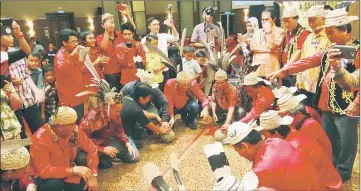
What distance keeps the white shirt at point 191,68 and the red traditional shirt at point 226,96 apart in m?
0.15

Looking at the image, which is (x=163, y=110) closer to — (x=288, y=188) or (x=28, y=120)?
(x=28, y=120)

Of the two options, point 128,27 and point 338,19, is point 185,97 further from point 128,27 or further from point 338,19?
point 338,19

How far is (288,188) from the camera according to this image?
1.19 meters

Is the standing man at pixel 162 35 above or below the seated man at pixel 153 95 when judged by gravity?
above

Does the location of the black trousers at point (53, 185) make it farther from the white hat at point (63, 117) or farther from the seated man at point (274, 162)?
the seated man at point (274, 162)

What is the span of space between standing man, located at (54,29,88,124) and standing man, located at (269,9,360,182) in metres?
1.03

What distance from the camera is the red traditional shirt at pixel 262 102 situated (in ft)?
5.52

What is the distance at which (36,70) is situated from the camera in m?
1.58

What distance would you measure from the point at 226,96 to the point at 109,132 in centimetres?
74

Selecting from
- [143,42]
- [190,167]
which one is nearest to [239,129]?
[190,167]

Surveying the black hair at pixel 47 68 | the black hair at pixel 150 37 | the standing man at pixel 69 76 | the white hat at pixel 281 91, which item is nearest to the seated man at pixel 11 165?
the standing man at pixel 69 76

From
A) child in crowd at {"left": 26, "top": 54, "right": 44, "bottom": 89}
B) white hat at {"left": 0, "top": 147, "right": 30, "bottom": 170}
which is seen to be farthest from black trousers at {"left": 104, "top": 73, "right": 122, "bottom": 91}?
white hat at {"left": 0, "top": 147, "right": 30, "bottom": 170}

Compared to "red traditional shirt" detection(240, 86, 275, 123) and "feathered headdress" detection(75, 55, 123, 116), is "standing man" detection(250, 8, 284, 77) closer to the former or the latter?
"red traditional shirt" detection(240, 86, 275, 123)

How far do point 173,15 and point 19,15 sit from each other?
2.09ft
